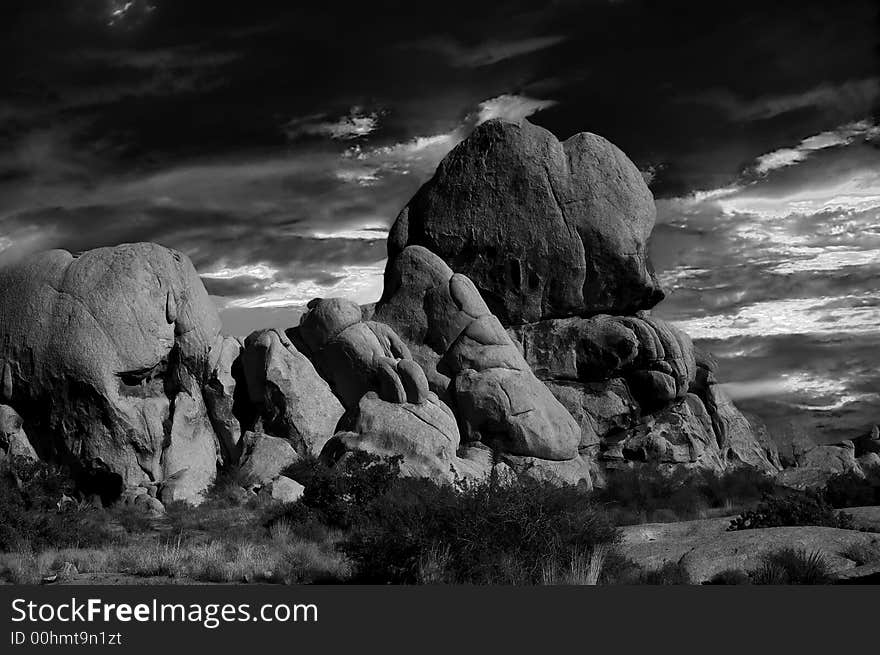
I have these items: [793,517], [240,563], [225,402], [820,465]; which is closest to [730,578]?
[793,517]

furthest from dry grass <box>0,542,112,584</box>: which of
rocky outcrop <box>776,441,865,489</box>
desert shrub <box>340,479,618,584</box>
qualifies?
rocky outcrop <box>776,441,865,489</box>

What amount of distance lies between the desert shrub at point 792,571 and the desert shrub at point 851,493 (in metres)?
12.5

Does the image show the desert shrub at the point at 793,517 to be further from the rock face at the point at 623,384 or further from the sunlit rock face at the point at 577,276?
the rock face at the point at 623,384

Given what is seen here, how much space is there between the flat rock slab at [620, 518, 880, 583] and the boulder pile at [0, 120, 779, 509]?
11.1 meters

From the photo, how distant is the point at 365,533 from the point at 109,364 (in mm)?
16065

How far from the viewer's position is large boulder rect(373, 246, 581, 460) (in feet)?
94.8

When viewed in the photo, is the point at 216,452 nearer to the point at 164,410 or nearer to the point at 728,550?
the point at 164,410

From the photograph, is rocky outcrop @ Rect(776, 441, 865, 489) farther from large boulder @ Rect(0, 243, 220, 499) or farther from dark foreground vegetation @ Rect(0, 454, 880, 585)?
large boulder @ Rect(0, 243, 220, 499)

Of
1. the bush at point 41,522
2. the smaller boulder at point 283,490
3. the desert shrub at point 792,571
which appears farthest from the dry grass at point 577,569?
the smaller boulder at point 283,490

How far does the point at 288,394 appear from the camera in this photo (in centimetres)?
2809

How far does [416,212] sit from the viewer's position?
4053cm

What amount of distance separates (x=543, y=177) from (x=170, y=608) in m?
31.6

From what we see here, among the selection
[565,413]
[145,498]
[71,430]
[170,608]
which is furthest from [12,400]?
[170,608]

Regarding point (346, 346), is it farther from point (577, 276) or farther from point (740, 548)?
point (740, 548)
